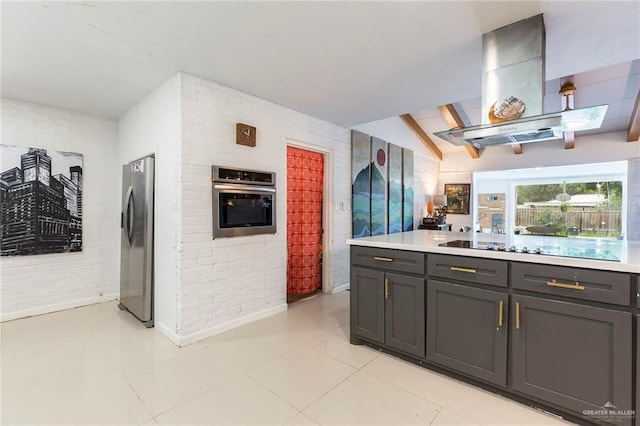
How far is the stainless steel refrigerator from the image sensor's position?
2910 mm

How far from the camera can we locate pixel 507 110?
208cm

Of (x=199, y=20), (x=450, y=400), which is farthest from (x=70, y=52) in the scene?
(x=450, y=400)

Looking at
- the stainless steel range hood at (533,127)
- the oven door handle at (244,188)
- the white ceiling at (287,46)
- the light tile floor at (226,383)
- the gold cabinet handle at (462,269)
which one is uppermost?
the white ceiling at (287,46)

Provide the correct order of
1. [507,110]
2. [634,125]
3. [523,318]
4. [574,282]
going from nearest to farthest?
[574,282] < [523,318] < [507,110] < [634,125]

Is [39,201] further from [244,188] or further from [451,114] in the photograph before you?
[451,114]

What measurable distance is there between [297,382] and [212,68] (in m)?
2.62

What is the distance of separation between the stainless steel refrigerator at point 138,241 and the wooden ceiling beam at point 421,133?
446 centimetres

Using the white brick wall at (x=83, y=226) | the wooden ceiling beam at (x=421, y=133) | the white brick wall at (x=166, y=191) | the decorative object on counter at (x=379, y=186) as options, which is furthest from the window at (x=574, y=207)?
the white brick wall at (x=83, y=226)

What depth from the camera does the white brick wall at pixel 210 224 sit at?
8.61 ft

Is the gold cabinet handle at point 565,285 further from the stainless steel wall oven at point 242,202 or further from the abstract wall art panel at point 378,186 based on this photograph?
the abstract wall art panel at point 378,186

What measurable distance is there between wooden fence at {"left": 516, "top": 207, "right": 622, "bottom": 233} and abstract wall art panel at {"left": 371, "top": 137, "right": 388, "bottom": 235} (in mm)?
3521

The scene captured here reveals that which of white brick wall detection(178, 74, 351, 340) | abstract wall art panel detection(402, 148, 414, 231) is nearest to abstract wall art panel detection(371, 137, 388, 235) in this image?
abstract wall art panel detection(402, 148, 414, 231)

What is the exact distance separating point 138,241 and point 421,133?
5648 millimetres

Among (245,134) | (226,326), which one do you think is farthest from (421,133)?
(226,326)
